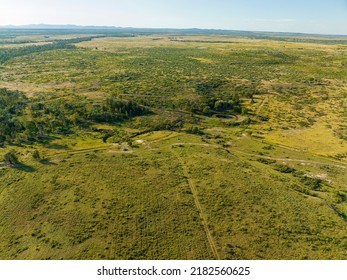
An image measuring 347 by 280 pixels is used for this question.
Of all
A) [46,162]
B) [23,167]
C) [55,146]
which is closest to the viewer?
[23,167]

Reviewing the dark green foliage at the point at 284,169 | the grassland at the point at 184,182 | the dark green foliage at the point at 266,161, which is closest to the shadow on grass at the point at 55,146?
the grassland at the point at 184,182

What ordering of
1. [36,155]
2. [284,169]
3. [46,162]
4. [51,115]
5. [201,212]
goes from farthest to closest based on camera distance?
[51,115]
[36,155]
[46,162]
[284,169]
[201,212]

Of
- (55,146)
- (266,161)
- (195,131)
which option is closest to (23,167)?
(55,146)

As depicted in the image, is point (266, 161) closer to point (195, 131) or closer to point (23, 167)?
point (195, 131)

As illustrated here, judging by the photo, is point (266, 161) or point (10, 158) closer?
point (10, 158)

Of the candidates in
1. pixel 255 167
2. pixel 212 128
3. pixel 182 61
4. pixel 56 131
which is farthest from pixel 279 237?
pixel 182 61

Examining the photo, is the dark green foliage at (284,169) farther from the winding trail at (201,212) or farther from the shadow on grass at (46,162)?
the shadow on grass at (46,162)

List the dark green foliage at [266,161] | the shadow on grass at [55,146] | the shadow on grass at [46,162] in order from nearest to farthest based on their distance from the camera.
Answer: the shadow on grass at [46,162]
the dark green foliage at [266,161]
the shadow on grass at [55,146]

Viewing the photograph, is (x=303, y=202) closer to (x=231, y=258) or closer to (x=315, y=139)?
(x=231, y=258)
